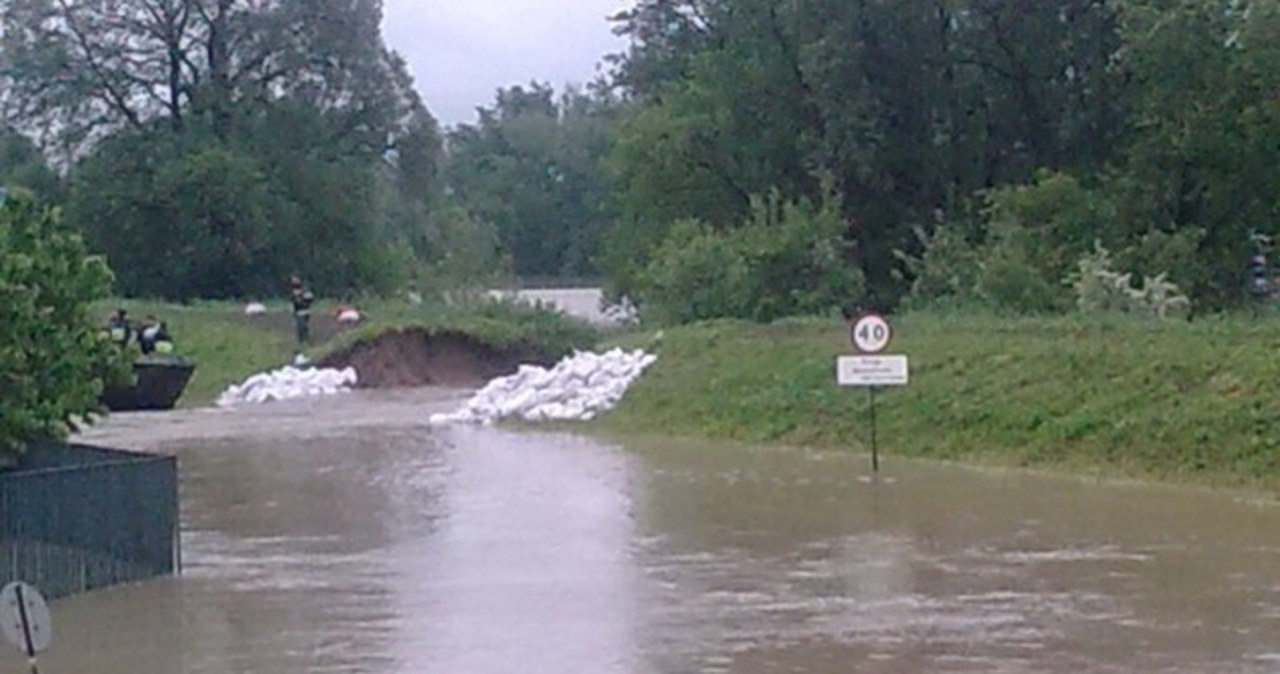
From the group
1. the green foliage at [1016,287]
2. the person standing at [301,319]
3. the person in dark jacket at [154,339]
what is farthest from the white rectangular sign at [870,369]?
the person standing at [301,319]

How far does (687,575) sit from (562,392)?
64.0ft

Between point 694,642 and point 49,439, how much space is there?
22.9 ft

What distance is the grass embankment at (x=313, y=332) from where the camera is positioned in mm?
51375

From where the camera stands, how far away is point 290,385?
159ft

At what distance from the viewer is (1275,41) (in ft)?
135

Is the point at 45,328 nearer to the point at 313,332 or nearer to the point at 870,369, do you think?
the point at 870,369

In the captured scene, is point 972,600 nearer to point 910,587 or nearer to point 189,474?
point 910,587

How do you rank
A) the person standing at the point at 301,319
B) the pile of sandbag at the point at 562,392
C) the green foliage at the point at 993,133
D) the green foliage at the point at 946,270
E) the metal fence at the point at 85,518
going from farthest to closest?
1. the person standing at the point at 301,319
2. the green foliage at the point at 993,133
3. the green foliage at the point at 946,270
4. the pile of sandbag at the point at 562,392
5. the metal fence at the point at 85,518

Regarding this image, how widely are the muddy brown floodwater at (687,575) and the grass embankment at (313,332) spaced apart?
814 inches

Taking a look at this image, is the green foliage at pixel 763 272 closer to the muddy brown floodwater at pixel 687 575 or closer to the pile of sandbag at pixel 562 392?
the pile of sandbag at pixel 562 392

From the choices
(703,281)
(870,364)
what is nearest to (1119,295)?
(870,364)

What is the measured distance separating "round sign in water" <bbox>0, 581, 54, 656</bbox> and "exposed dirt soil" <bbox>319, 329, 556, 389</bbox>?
38.6 meters

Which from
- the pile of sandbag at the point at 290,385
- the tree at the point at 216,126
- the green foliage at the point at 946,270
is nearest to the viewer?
the green foliage at the point at 946,270

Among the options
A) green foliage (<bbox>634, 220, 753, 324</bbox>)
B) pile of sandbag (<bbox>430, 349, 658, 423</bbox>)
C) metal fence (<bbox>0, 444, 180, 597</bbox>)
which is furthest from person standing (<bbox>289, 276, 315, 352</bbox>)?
metal fence (<bbox>0, 444, 180, 597</bbox>)
